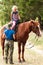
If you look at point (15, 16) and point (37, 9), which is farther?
point (37, 9)

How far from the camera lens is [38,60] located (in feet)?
41.1

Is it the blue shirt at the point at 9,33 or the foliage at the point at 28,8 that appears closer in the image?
the blue shirt at the point at 9,33

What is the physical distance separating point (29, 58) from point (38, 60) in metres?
0.62

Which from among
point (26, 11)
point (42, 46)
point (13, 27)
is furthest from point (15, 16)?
point (26, 11)

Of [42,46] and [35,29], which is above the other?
[35,29]

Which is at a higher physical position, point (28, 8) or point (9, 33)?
point (9, 33)

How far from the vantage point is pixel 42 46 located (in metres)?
17.2

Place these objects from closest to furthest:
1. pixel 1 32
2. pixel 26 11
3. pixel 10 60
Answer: pixel 10 60 → pixel 1 32 → pixel 26 11

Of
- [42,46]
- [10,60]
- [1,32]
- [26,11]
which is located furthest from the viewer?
[26,11]

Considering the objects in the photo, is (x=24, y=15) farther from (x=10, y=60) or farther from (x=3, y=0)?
(x=10, y=60)

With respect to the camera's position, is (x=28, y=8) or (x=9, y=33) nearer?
(x=9, y=33)

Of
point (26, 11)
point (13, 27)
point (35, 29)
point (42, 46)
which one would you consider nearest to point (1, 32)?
point (13, 27)

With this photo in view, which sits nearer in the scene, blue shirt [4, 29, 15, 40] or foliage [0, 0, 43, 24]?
blue shirt [4, 29, 15, 40]

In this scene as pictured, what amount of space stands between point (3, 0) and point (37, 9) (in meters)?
3.34
